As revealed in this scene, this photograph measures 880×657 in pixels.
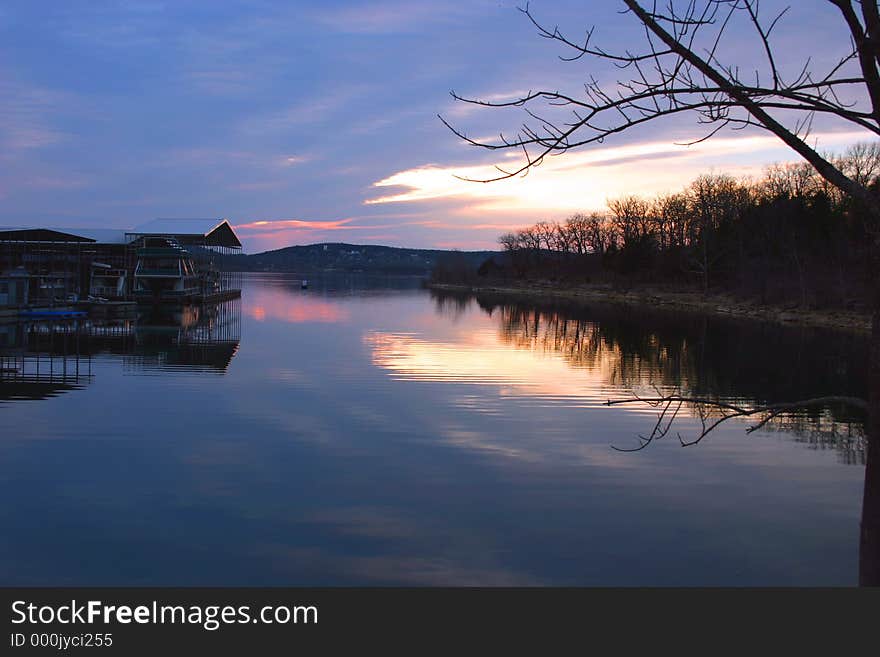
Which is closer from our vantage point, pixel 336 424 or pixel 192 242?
pixel 336 424

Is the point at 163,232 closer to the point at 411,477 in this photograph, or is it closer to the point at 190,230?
the point at 190,230

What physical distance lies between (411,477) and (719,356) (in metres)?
22.8

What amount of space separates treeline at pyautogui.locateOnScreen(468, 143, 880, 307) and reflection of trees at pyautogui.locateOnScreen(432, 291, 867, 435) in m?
4.62

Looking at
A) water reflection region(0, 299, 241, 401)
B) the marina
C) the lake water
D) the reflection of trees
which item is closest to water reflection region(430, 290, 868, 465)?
the reflection of trees

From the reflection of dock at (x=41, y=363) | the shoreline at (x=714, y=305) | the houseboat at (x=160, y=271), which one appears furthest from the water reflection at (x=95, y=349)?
the shoreline at (x=714, y=305)

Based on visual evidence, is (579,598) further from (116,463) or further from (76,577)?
(116,463)

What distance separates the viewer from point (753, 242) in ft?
234

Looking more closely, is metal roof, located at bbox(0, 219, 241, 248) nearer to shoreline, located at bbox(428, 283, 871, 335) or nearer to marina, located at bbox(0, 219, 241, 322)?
marina, located at bbox(0, 219, 241, 322)

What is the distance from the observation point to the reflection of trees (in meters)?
23.3

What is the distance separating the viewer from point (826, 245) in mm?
62156

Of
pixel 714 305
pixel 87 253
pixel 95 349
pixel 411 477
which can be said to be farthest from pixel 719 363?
pixel 87 253

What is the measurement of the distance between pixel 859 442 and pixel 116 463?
15252 mm

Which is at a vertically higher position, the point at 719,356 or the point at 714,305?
the point at 714,305

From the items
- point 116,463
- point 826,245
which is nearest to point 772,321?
point 826,245
